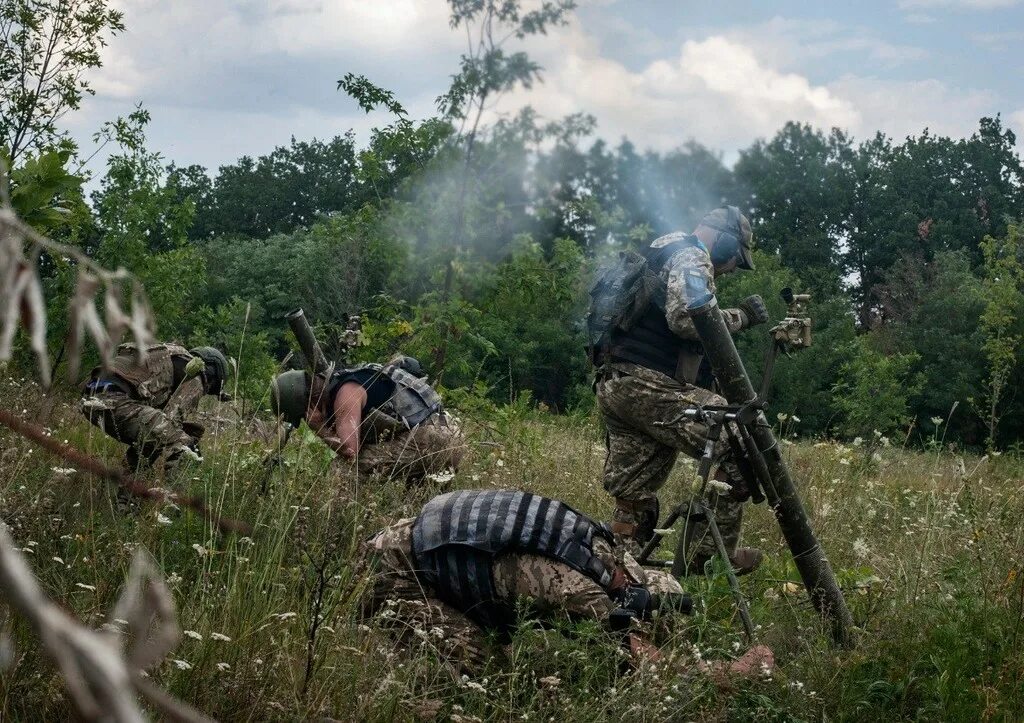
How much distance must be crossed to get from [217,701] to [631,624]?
4.57 feet

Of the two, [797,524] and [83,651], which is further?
[797,524]

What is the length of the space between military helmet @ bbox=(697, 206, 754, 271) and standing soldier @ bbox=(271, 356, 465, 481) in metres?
1.67

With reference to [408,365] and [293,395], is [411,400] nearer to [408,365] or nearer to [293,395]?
[408,365]

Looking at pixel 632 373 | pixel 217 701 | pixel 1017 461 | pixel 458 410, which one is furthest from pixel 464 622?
pixel 1017 461

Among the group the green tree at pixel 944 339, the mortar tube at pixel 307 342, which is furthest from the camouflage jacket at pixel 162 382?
the green tree at pixel 944 339

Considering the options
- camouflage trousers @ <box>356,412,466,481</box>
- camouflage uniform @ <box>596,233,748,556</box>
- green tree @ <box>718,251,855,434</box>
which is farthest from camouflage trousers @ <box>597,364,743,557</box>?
green tree @ <box>718,251,855,434</box>

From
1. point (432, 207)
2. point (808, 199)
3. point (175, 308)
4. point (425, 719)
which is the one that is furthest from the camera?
point (808, 199)

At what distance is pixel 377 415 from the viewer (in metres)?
5.55

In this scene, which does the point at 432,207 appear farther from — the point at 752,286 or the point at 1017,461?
the point at 752,286

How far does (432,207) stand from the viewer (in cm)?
842

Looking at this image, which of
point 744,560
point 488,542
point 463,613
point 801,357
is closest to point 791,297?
point 744,560

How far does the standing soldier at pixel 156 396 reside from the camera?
558 cm

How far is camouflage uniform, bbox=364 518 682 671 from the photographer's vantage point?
11.7 ft

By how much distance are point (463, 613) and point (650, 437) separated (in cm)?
234
